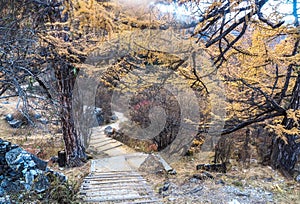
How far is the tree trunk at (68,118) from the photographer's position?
5.28 meters

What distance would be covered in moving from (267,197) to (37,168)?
11.0 ft

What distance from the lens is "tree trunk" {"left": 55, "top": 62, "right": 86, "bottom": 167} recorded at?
5.28m

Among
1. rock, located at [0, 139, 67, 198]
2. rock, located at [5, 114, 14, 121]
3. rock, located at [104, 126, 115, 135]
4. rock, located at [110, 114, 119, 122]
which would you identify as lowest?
rock, located at [104, 126, 115, 135]

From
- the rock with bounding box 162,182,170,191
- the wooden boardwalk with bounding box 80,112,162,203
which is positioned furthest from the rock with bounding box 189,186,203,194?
the wooden boardwalk with bounding box 80,112,162,203

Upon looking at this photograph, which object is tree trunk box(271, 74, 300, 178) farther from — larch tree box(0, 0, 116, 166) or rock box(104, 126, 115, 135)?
rock box(104, 126, 115, 135)

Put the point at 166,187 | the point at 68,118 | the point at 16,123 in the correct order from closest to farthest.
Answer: the point at 166,187 < the point at 68,118 < the point at 16,123

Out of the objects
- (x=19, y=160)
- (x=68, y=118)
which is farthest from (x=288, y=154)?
(x=19, y=160)

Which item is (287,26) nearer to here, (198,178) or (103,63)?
(198,178)

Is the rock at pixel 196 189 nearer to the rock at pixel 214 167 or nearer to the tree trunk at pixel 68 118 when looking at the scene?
the rock at pixel 214 167

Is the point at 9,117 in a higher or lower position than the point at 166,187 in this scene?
higher

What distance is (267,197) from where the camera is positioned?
3506 mm

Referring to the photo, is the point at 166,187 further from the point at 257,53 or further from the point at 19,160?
the point at 257,53

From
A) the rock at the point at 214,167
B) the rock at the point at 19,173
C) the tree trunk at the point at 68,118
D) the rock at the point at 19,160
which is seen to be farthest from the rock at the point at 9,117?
the rock at the point at 214,167

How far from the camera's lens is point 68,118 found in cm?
550
